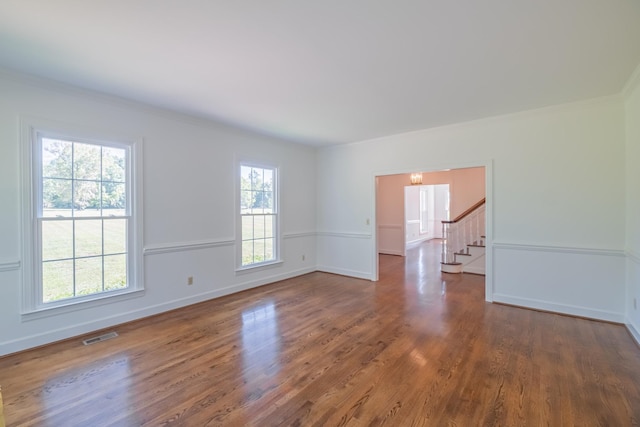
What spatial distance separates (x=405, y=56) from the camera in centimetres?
242

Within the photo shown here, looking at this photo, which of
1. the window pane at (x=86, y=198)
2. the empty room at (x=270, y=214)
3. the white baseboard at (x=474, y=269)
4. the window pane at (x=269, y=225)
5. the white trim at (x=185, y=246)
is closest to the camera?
the empty room at (x=270, y=214)

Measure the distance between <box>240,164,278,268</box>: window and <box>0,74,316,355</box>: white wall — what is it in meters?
0.20

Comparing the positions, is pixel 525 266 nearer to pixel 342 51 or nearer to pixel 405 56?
pixel 405 56

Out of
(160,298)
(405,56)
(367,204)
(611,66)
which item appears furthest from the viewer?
(367,204)

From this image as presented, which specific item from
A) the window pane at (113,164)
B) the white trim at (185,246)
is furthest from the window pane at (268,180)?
the window pane at (113,164)

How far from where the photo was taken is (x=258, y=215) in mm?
5105

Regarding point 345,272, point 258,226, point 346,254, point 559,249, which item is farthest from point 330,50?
point 345,272

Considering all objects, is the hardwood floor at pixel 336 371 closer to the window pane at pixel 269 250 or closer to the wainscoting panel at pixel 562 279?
the wainscoting panel at pixel 562 279

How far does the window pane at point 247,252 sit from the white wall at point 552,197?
123 inches

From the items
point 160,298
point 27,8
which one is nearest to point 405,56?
point 27,8

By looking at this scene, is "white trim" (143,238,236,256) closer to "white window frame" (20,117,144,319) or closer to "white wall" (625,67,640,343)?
"white window frame" (20,117,144,319)

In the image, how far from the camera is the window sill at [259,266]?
15.7 ft

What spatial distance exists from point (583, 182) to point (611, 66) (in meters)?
1.43

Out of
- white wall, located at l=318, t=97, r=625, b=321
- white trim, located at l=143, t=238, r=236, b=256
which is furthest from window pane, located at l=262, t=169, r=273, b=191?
white wall, located at l=318, t=97, r=625, b=321
